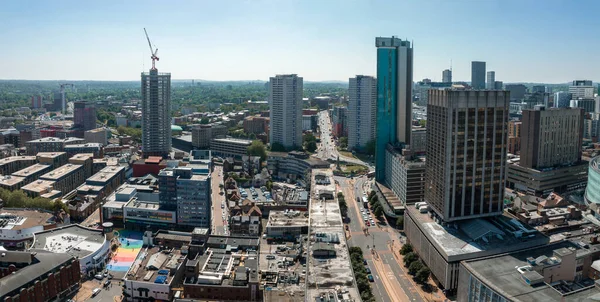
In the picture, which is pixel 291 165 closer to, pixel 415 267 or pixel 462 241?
pixel 415 267

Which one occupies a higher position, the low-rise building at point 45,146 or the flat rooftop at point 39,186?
the low-rise building at point 45,146

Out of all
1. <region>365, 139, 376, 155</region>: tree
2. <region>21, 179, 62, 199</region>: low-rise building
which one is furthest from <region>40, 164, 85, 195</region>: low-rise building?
<region>365, 139, 376, 155</region>: tree

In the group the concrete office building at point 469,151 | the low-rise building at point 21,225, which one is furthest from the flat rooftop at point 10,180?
the concrete office building at point 469,151

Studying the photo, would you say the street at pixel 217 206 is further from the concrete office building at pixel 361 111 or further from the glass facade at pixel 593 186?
the glass facade at pixel 593 186

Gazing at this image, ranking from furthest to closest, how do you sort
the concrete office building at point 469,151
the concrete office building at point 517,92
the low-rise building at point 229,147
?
the concrete office building at point 517,92, the low-rise building at point 229,147, the concrete office building at point 469,151

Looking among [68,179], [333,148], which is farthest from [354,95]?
[68,179]

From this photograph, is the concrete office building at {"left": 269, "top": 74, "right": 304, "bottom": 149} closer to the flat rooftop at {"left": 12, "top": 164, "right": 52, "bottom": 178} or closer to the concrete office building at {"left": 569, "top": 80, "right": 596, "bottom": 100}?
the flat rooftop at {"left": 12, "top": 164, "right": 52, "bottom": 178}

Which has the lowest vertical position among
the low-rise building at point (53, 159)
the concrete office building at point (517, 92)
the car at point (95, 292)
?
the car at point (95, 292)
